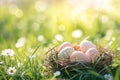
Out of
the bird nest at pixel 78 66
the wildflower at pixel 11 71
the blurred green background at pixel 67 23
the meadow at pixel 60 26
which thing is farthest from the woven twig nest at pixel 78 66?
the blurred green background at pixel 67 23

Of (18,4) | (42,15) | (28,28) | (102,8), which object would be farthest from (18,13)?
(18,4)

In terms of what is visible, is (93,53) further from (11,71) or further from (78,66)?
(11,71)

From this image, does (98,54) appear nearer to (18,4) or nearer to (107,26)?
(107,26)

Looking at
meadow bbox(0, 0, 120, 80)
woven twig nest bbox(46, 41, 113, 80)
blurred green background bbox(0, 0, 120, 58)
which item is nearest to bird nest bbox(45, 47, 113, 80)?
woven twig nest bbox(46, 41, 113, 80)

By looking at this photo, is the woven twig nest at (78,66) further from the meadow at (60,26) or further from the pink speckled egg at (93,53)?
the meadow at (60,26)

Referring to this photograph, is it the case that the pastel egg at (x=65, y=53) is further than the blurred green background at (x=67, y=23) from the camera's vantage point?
No

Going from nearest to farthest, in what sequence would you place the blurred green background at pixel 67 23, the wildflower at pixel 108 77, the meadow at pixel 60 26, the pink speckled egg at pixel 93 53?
the wildflower at pixel 108 77, the pink speckled egg at pixel 93 53, the meadow at pixel 60 26, the blurred green background at pixel 67 23
